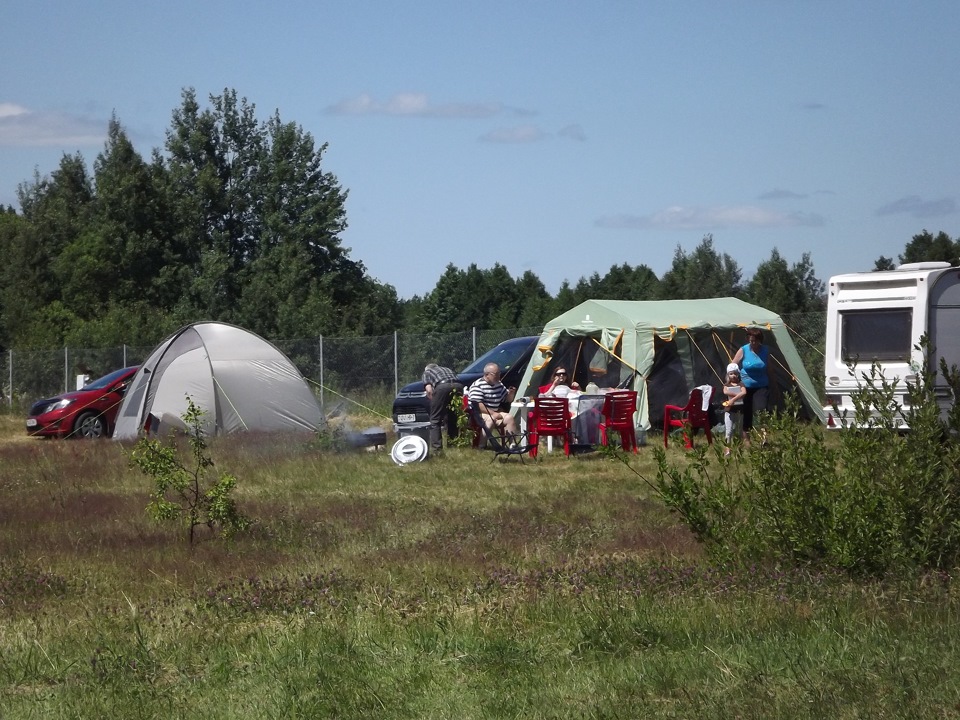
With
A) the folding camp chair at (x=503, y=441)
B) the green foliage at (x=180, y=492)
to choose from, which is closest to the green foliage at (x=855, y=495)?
the green foliage at (x=180, y=492)

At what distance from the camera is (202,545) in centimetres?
977

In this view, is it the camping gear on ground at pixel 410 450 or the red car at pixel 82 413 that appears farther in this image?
the red car at pixel 82 413

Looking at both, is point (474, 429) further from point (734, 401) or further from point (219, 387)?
point (219, 387)

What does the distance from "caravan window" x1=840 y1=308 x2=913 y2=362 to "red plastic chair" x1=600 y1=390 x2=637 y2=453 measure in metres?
3.15

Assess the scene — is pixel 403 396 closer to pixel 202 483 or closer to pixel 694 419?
pixel 694 419

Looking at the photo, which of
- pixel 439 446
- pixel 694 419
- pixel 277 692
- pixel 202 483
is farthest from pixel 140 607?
pixel 694 419

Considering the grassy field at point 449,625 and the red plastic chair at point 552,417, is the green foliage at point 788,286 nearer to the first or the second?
the red plastic chair at point 552,417

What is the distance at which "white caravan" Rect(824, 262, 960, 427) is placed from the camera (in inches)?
652

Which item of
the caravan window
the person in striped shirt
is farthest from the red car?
the caravan window

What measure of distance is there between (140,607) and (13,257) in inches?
1775

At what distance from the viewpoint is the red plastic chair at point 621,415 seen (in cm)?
1656

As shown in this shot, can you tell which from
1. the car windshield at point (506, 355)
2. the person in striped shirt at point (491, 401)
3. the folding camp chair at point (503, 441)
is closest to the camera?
the folding camp chair at point (503, 441)

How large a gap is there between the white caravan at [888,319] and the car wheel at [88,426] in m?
13.8

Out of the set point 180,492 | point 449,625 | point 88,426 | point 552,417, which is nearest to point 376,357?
point 88,426
